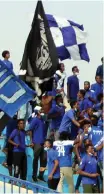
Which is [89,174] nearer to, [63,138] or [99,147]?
[99,147]

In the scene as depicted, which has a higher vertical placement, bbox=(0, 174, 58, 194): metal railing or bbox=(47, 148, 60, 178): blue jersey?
bbox=(0, 174, 58, 194): metal railing

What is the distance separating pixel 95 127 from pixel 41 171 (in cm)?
152

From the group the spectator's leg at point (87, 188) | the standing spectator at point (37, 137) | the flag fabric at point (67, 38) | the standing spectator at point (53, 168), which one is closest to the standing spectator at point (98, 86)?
the flag fabric at point (67, 38)

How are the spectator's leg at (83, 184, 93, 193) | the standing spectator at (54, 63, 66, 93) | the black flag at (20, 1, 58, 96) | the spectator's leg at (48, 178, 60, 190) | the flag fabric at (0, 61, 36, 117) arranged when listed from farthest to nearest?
1. the standing spectator at (54, 63, 66, 93)
2. the spectator's leg at (48, 178, 60, 190)
3. the black flag at (20, 1, 58, 96)
4. the spectator's leg at (83, 184, 93, 193)
5. the flag fabric at (0, 61, 36, 117)

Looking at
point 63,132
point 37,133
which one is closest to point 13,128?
point 37,133

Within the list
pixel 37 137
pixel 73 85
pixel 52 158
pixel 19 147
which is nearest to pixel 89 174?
pixel 52 158

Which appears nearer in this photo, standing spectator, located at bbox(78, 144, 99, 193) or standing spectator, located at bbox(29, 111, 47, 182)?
standing spectator, located at bbox(78, 144, 99, 193)

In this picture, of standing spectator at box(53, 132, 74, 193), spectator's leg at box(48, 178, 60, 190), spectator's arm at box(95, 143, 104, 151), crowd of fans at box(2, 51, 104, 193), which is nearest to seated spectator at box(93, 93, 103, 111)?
crowd of fans at box(2, 51, 104, 193)

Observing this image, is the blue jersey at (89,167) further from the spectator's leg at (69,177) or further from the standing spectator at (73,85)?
the standing spectator at (73,85)

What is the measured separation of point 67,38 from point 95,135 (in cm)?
307

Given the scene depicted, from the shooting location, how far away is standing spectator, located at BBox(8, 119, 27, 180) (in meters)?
13.1

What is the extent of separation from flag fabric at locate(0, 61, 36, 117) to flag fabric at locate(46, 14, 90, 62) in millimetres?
3497

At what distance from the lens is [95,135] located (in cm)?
1259

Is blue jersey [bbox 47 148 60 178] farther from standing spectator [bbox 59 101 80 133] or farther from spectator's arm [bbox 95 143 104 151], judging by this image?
standing spectator [bbox 59 101 80 133]
